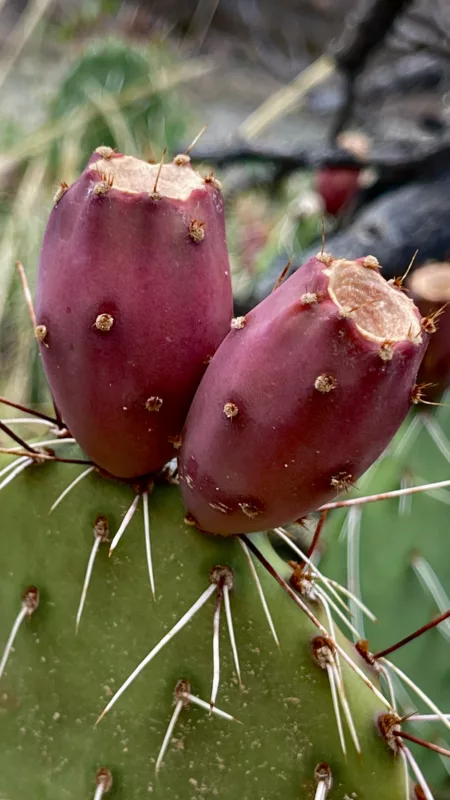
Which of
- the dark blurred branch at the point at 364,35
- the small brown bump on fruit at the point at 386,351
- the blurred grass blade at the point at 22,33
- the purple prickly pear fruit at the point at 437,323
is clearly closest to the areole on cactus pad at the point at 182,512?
the small brown bump on fruit at the point at 386,351

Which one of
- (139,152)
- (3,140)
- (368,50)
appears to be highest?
(3,140)

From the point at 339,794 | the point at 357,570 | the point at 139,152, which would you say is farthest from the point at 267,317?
the point at 139,152

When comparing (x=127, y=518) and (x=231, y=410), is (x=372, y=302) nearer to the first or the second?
(x=231, y=410)

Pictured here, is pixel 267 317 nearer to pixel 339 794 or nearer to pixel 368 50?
pixel 339 794

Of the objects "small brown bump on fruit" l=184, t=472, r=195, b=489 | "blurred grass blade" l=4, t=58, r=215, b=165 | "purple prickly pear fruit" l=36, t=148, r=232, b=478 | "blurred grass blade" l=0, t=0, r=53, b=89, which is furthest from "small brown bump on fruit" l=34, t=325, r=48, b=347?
"blurred grass blade" l=0, t=0, r=53, b=89

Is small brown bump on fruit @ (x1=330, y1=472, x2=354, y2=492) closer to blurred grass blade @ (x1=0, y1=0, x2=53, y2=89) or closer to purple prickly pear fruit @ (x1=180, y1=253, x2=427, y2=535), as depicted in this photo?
purple prickly pear fruit @ (x1=180, y1=253, x2=427, y2=535)

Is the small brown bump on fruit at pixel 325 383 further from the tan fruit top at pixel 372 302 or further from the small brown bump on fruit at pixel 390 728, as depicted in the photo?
the small brown bump on fruit at pixel 390 728

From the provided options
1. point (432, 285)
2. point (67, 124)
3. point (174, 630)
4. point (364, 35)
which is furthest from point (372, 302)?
point (67, 124)
